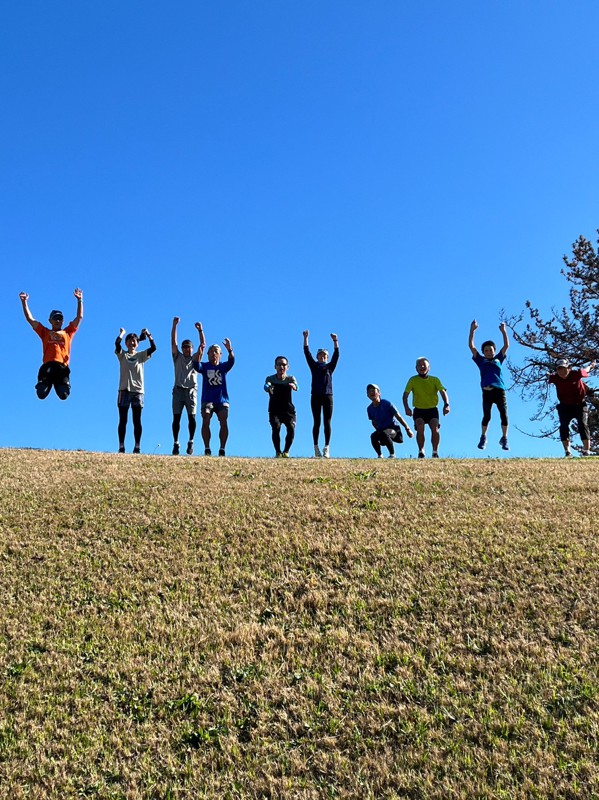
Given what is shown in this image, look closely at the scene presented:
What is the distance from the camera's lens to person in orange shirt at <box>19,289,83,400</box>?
16016mm

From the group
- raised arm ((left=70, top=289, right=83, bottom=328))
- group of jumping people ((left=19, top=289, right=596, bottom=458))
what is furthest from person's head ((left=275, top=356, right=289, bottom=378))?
raised arm ((left=70, top=289, right=83, bottom=328))

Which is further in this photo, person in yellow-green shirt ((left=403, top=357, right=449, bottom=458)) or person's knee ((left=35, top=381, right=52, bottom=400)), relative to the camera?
person in yellow-green shirt ((left=403, top=357, right=449, bottom=458))

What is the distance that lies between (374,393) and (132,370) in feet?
20.4

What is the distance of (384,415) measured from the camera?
688 inches

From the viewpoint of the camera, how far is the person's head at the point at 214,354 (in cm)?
1716

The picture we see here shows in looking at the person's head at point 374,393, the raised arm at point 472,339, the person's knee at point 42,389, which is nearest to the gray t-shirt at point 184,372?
the person's knee at point 42,389

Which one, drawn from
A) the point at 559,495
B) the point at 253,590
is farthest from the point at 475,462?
the point at 253,590

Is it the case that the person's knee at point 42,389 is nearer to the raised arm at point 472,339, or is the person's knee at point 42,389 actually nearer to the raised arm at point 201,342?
the raised arm at point 201,342

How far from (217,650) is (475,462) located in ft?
33.1

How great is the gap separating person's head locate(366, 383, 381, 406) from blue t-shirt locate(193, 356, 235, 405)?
12.0 feet

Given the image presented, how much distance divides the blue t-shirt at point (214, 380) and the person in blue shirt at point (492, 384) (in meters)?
6.47

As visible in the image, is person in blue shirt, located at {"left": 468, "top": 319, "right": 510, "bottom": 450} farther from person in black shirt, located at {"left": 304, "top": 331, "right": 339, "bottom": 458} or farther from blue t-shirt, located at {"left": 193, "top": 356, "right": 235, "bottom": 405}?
blue t-shirt, located at {"left": 193, "top": 356, "right": 235, "bottom": 405}

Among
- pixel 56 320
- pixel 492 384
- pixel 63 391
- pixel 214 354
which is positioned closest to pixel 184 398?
pixel 214 354

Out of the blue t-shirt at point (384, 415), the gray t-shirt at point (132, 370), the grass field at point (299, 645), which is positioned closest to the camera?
the grass field at point (299, 645)
